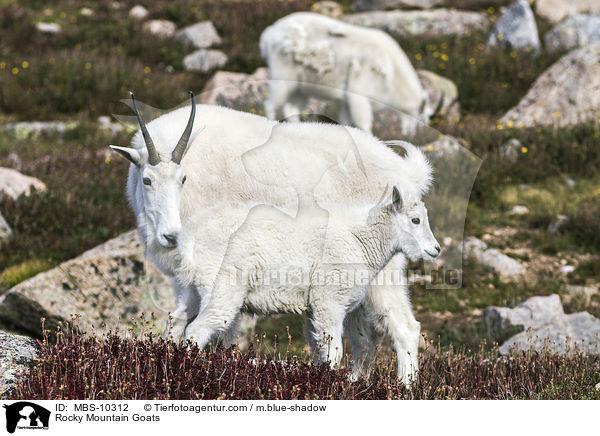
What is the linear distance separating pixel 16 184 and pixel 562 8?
17842 millimetres

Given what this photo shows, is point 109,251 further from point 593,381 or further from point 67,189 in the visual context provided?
point 593,381

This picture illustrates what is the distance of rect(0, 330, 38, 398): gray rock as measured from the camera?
201 inches

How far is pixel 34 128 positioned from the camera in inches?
634

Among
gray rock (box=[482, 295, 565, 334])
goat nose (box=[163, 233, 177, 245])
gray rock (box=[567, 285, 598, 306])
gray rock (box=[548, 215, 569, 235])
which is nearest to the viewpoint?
goat nose (box=[163, 233, 177, 245])

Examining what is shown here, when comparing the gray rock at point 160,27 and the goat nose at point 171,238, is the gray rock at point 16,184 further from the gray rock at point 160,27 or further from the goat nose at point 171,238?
the gray rock at point 160,27

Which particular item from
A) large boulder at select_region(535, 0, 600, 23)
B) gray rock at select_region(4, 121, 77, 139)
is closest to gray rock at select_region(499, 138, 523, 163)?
gray rock at select_region(4, 121, 77, 139)

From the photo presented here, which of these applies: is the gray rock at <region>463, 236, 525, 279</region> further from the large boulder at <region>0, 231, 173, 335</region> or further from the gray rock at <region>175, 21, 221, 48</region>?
the gray rock at <region>175, 21, 221, 48</region>

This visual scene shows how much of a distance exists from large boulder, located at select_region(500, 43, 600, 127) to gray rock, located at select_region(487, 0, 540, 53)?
15.0 feet

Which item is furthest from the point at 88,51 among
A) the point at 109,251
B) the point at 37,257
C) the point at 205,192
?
the point at 205,192

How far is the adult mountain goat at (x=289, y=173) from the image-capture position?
214 inches

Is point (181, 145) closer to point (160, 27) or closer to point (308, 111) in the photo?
point (308, 111)

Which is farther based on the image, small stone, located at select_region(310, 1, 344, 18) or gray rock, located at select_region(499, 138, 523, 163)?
small stone, located at select_region(310, 1, 344, 18)

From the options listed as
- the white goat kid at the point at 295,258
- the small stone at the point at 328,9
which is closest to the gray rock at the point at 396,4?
the small stone at the point at 328,9
